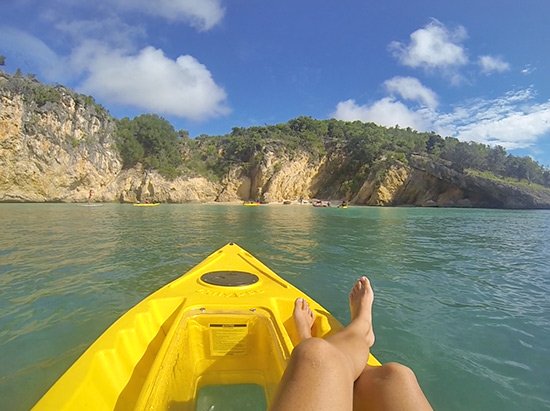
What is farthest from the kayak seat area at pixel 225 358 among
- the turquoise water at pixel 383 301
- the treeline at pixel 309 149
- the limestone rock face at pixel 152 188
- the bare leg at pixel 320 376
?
the treeline at pixel 309 149

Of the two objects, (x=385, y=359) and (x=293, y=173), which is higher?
(x=293, y=173)

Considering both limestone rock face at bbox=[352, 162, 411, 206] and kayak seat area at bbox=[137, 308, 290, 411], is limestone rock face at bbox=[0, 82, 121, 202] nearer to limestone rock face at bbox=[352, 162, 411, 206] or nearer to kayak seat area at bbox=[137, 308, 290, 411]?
limestone rock face at bbox=[352, 162, 411, 206]

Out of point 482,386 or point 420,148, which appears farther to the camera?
point 420,148

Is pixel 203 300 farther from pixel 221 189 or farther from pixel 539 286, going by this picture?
pixel 221 189

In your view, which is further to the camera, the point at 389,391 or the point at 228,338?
the point at 228,338

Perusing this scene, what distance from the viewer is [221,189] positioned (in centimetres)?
5019

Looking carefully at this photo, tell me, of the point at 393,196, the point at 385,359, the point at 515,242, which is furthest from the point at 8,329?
the point at 393,196

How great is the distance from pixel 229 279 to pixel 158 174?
46.6 metres

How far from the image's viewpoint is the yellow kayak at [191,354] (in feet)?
5.23

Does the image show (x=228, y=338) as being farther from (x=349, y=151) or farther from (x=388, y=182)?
(x=349, y=151)

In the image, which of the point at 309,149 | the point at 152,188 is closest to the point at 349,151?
the point at 309,149

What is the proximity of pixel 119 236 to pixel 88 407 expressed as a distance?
957 centimetres

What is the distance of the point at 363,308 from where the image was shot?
2.48 m

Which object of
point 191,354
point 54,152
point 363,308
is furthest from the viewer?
point 54,152
